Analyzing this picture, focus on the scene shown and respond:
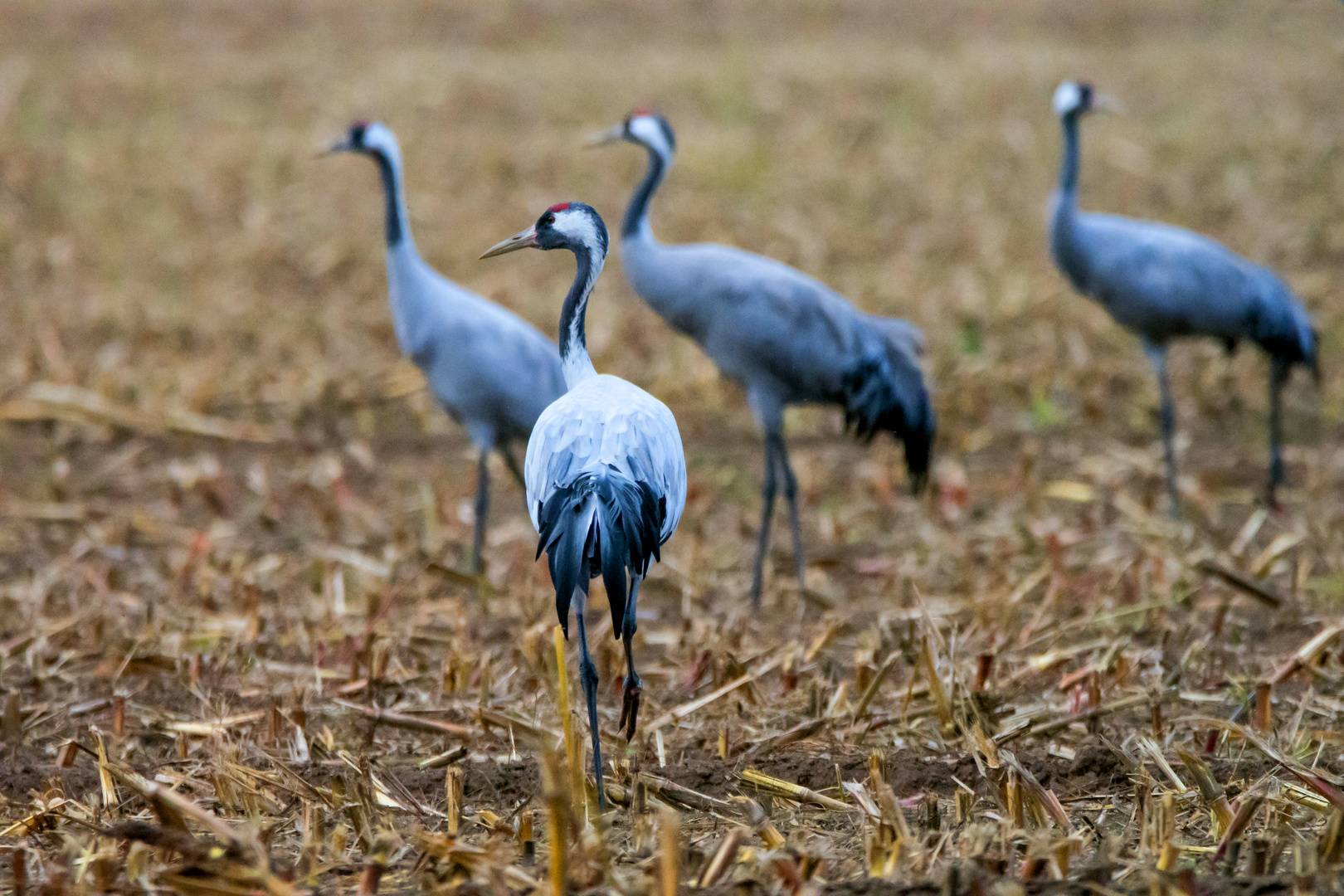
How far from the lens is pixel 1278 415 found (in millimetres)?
5820

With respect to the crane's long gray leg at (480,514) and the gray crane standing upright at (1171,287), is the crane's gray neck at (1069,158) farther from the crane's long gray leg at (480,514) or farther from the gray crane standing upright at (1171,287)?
the crane's long gray leg at (480,514)

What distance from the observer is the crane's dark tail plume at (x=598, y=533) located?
2.98m

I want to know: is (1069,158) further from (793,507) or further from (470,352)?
(470,352)

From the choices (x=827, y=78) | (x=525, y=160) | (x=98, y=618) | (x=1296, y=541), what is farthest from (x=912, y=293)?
(x=827, y=78)

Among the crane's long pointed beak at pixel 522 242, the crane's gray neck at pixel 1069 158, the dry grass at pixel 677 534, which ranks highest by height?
the crane's gray neck at pixel 1069 158

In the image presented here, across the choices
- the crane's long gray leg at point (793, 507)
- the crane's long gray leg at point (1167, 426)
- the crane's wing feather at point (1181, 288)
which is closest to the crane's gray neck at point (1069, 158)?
the crane's wing feather at point (1181, 288)

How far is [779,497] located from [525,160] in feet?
20.1

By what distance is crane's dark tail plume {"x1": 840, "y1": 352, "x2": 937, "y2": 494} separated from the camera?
16.9 ft

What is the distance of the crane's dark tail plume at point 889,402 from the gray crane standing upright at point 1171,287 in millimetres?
1163

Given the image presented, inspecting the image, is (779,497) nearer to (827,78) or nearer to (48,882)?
(48,882)

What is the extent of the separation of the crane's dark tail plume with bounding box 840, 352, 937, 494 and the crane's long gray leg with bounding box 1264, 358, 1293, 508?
1.42 meters

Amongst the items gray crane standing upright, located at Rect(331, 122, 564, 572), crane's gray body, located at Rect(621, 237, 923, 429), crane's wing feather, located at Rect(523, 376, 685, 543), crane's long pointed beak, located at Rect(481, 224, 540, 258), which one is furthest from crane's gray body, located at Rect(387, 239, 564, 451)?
crane's wing feather, located at Rect(523, 376, 685, 543)

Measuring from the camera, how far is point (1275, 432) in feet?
18.8

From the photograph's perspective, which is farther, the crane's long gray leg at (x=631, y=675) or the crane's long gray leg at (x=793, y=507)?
the crane's long gray leg at (x=793, y=507)
